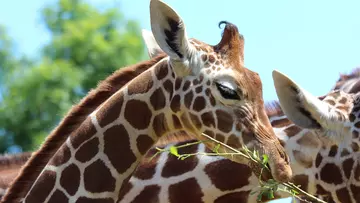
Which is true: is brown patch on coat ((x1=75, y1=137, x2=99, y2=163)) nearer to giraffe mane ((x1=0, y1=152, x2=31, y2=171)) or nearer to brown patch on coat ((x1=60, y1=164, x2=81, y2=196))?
brown patch on coat ((x1=60, y1=164, x2=81, y2=196))

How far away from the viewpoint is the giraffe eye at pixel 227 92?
8.03m

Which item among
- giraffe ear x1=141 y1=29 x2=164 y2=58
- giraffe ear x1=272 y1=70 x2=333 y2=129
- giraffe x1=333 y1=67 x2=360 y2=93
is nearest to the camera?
giraffe ear x1=272 y1=70 x2=333 y2=129

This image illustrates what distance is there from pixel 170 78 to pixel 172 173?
1.39 m

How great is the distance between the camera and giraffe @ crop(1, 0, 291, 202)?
8.05m

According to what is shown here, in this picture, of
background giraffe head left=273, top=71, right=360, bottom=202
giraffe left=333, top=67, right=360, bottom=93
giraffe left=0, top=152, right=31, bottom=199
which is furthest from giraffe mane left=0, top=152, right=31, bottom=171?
giraffe left=333, top=67, right=360, bottom=93

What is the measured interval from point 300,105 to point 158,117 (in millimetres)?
1147

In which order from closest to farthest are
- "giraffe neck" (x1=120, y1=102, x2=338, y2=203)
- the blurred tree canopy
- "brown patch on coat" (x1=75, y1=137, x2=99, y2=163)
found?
1. "brown patch on coat" (x1=75, y1=137, x2=99, y2=163)
2. "giraffe neck" (x1=120, y1=102, x2=338, y2=203)
3. the blurred tree canopy

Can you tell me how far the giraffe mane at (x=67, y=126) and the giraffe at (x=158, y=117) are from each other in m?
0.09

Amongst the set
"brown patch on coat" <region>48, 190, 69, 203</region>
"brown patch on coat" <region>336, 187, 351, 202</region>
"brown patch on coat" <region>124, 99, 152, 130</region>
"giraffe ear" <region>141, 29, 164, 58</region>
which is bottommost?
"brown patch on coat" <region>336, 187, 351, 202</region>

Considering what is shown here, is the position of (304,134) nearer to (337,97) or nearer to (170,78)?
(337,97)

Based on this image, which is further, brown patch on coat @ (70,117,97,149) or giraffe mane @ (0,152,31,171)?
giraffe mane @ (0,152,31,171)

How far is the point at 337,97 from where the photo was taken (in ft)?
Answer: 30.3

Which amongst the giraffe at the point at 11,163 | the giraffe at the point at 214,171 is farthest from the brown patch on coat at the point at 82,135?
the giraffe at the point at 11,163

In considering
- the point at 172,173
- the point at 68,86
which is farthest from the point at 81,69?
the point at 172,173
